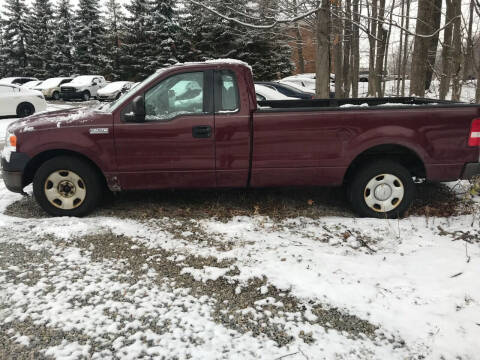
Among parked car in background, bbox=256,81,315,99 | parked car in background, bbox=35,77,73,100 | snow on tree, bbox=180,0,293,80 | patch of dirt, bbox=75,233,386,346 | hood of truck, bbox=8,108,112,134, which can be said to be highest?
snow on tree, bbox=180,0,293,80

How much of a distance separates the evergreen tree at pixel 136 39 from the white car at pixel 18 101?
21420 mm

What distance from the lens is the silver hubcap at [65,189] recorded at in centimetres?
479

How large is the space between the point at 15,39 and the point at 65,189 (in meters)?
49.1

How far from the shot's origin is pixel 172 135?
4.62m

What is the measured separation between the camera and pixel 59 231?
4.42m

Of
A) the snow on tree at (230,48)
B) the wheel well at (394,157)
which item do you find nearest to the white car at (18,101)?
the wheel well at (394,157)

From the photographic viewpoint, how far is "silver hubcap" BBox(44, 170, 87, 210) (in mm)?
4793

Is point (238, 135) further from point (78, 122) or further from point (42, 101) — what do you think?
point (42, 101)

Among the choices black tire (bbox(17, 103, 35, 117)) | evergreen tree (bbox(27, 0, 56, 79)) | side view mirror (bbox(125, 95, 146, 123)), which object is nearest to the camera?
side view mirror (bbox(125, 95, 146, 123))

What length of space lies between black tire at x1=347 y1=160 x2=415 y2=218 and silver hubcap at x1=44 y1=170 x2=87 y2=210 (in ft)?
11.2

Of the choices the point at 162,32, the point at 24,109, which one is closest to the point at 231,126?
the point at 24,109

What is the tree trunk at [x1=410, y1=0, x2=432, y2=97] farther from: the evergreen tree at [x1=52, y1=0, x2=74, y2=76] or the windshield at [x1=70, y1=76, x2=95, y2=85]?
the evergreen tree at [x1=52, y1=0, x2=74, y2=76]

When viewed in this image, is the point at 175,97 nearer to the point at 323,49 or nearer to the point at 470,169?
the point at 470,169

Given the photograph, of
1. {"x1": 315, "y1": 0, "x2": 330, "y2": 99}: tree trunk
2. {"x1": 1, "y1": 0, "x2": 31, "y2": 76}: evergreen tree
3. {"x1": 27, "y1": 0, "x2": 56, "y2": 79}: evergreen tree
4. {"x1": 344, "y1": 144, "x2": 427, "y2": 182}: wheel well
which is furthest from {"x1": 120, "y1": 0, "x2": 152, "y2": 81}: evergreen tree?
{"x1": 344, "y1": 144, "x2": 427, "y2": 182}: wheel well
